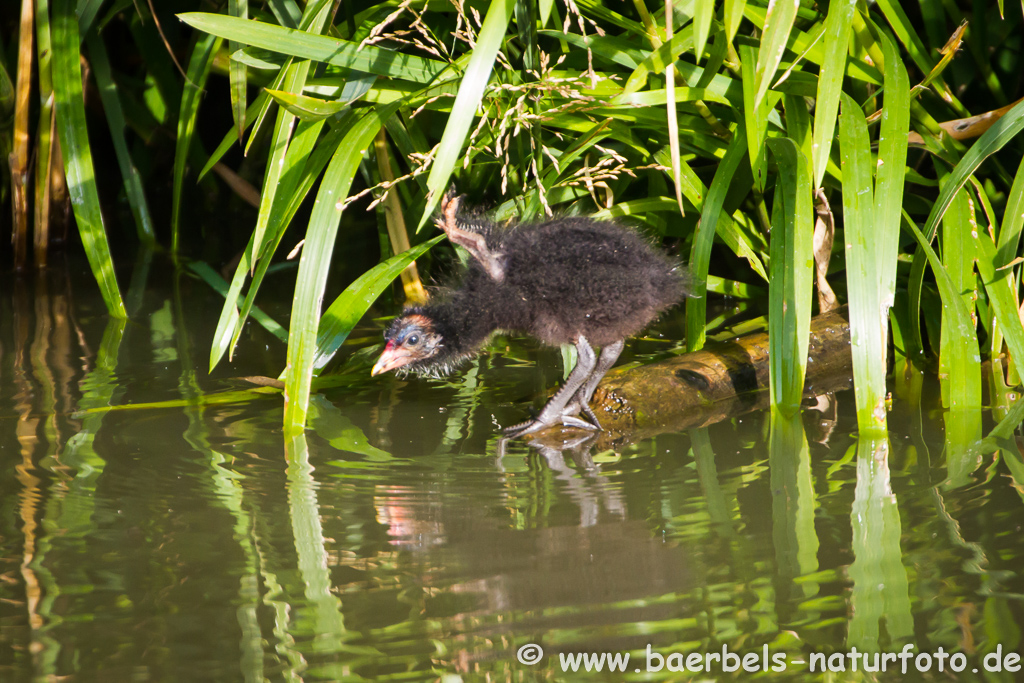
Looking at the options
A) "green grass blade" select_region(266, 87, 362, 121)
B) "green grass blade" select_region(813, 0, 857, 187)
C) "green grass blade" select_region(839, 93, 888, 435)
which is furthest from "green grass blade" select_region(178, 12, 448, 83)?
"green grass blade" select_region(839, 93, 888, 435)

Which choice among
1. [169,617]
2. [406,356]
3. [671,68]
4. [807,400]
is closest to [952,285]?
[807,400]

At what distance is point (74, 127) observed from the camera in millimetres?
3207

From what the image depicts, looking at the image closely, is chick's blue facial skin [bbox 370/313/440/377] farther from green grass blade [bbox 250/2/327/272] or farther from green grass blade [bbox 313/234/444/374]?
green grass blade [bbox 250/2/327/272]

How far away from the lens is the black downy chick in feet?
7.66

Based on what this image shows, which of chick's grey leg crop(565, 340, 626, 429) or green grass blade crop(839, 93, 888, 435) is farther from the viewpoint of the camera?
chick's grey leg crop(565, 340, 626, 429)

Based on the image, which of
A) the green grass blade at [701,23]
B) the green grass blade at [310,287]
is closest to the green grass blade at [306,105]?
the green grass blade at [310,287]

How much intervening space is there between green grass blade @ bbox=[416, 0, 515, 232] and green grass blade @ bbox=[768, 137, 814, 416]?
0.85 meters

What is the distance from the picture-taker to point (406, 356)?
2.59 m

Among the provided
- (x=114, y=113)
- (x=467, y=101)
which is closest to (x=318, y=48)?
(x=467, y=101)

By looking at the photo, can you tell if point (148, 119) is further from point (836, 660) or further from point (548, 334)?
point (836, 660)

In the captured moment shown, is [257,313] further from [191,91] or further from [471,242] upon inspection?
[471,242]

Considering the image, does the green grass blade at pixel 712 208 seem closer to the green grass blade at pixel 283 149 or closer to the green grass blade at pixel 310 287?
the green grass blade at pixel 310 287

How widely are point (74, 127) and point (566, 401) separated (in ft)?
6.79

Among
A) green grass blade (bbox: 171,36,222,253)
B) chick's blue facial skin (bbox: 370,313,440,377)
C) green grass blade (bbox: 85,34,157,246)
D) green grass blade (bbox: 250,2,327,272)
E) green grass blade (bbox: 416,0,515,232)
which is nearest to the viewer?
green grass blade (bbox: 416,0,515,232)
